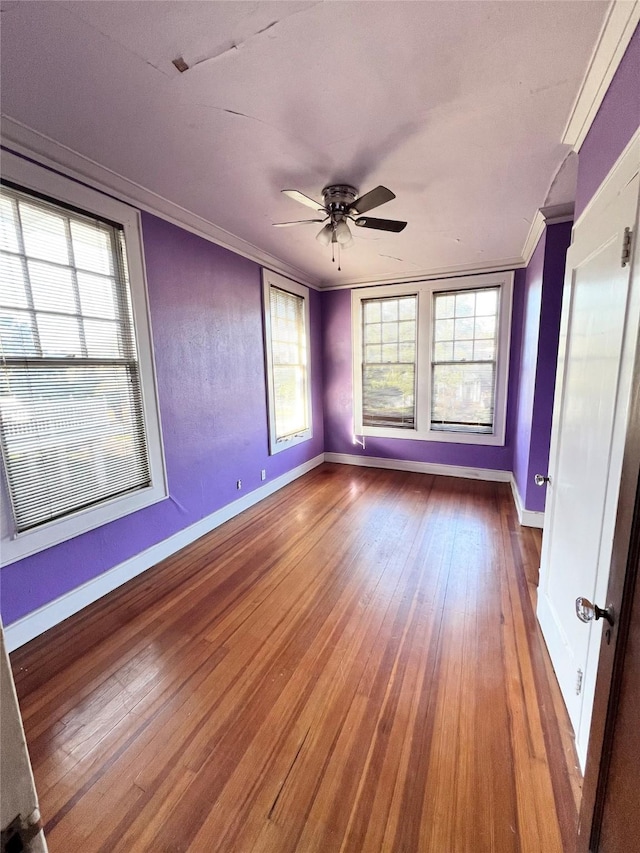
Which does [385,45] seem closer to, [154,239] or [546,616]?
[154,239]

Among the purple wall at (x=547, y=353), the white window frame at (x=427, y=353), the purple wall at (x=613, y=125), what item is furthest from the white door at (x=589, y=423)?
the white window frame at (x=427, y=353)

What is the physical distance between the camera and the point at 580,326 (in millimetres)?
1507

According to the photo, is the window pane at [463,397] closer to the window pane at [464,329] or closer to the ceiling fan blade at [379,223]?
the window pane at [464,329]

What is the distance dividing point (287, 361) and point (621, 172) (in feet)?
11.4

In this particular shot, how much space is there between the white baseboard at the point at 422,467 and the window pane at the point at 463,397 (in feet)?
1.71

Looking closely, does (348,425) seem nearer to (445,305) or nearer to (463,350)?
(463,350)

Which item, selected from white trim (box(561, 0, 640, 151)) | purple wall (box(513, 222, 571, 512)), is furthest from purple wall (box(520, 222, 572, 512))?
white trim (box(561, 0, 640, 151))

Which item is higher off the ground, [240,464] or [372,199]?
[372,199]

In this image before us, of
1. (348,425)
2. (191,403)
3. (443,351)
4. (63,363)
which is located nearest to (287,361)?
(348,425)

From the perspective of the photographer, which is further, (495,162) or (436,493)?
(436,493)

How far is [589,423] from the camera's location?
1357mm

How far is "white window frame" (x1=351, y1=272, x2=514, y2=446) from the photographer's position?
13.3ft

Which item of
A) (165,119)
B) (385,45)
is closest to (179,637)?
(165,119)

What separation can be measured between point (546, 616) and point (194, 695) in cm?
180
